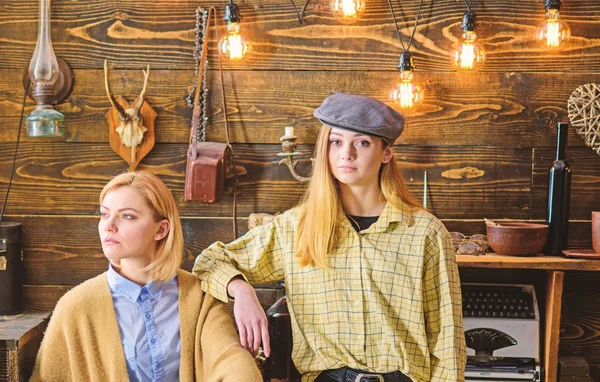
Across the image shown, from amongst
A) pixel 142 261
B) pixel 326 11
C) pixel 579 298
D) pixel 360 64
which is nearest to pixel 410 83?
pixel 360 64

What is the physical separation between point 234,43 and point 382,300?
4.62ft

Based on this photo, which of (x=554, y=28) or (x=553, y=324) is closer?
(x=553, y=324)

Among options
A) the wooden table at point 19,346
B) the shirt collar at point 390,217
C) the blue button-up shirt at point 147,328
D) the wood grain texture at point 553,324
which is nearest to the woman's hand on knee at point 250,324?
the blue button-up shirt at point 147,328

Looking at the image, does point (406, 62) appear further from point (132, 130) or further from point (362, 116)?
point (132, 130)

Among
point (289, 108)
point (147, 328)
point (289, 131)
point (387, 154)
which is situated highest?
point (289, 108)

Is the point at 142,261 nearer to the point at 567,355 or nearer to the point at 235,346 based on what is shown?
the point at 235,346

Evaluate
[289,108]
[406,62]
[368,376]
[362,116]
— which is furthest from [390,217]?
[289,108]

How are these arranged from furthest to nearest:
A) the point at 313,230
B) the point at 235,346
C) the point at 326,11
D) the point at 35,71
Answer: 1. the point at 326,11
2. the point at 35,71
3. the point at 313,230
4. the point at 235,346

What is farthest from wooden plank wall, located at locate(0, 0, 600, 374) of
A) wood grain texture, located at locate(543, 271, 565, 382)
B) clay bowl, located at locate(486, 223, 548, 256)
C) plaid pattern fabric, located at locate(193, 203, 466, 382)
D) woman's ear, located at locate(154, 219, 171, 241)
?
woman's ear, located at locate(154, 219, 171, 241)

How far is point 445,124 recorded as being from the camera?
10.5 feet

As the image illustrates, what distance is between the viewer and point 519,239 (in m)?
2.89

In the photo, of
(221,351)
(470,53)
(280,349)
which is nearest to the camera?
(221,351)

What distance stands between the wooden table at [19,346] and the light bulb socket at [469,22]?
2.12 meters

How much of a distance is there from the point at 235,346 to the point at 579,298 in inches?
72.9
